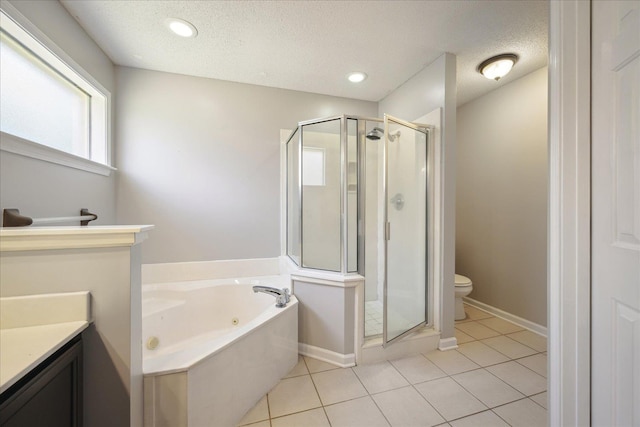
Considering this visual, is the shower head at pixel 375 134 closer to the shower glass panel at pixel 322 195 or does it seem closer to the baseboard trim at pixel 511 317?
the shower glass panel at pixel 322 195

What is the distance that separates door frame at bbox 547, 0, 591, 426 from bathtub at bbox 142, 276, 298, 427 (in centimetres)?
136

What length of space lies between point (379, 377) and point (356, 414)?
14.5 inches

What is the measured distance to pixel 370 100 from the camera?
109 inches

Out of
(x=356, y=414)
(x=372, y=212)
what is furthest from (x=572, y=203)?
(x=356, y=414)

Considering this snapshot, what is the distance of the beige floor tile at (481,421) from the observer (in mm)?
1238

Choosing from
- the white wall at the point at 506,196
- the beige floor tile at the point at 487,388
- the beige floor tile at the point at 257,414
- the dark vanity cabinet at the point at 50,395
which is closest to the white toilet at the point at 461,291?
the white wall at the point at 506,196

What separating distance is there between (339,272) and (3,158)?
1.92 m

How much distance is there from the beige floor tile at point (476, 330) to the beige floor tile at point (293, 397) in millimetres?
1586

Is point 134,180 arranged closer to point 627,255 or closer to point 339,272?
point 339,272

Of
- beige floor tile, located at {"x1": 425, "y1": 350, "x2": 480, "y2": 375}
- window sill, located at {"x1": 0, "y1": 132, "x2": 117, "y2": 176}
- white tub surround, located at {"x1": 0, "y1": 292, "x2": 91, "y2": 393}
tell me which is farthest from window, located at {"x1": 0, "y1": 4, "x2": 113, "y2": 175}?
beige floor tile, located at {"x1": 425, "y1": 350, "x2": 480, "y2": 375}

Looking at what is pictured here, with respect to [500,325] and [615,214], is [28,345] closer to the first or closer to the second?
[615,214]

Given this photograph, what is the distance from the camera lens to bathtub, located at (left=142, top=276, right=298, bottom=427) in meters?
1.02

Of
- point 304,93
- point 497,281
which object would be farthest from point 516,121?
point 304,93

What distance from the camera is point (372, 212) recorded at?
2010 mm
